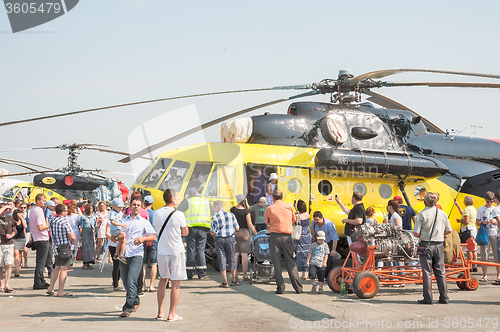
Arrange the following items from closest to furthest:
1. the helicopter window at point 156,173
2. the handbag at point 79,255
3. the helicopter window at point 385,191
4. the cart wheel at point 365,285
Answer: the cart wheel at point 365,285, the helicopter window at point 156,173, the helicopter window at point 385,191, the handbag at point 79,255

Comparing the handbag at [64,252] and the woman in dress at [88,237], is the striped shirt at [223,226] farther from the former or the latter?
the woman in dress at [88,237]

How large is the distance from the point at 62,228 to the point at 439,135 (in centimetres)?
1015

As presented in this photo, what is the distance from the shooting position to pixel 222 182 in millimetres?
10398

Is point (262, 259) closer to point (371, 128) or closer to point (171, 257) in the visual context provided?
point (171, 257)

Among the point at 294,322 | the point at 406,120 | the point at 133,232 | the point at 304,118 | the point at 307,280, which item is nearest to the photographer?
the point at 294,322

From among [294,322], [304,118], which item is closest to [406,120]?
[304,118]

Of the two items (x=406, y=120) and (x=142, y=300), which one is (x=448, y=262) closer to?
(x=142, y=300)

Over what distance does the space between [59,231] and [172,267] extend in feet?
10.0

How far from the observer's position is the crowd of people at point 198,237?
6242mm

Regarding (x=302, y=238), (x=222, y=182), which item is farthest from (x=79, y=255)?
(x=302, y=238)

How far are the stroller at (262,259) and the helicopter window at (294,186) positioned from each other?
185 cm

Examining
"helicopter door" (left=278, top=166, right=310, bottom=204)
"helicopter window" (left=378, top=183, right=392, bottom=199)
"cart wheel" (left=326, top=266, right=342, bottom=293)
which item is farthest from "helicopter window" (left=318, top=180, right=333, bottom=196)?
"cart wheel" (left=326, top=266, right=342, bottom=293)

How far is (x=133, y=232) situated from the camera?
6.50 meters

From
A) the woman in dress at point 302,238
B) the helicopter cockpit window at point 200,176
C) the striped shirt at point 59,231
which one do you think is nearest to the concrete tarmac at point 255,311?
the woman in dress at point 302,238
